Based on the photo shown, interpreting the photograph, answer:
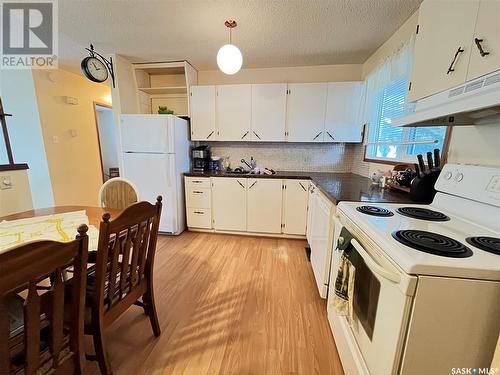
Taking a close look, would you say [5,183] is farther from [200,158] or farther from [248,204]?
[248,204]

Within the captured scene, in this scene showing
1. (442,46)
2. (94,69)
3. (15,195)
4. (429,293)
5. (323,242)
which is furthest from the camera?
(94,69)

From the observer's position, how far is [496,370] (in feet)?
1.92

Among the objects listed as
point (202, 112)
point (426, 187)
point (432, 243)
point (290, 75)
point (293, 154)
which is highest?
point (290, 75)

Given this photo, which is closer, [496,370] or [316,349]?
[496,370]

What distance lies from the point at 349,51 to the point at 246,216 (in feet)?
7.92

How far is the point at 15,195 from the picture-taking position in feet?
7.43

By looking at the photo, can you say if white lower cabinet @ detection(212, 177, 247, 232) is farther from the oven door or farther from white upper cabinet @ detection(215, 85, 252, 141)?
the oven door

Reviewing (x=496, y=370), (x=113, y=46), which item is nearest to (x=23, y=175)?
(x=113, y=46)

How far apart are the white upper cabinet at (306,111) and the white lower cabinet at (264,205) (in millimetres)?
756

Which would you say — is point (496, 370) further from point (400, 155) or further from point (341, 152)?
point (341, 152)

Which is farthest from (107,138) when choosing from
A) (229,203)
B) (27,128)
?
(229,203)

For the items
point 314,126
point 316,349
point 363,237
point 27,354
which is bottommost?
point 316,349

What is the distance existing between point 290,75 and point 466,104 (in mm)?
2658

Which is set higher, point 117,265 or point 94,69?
point 94,69
